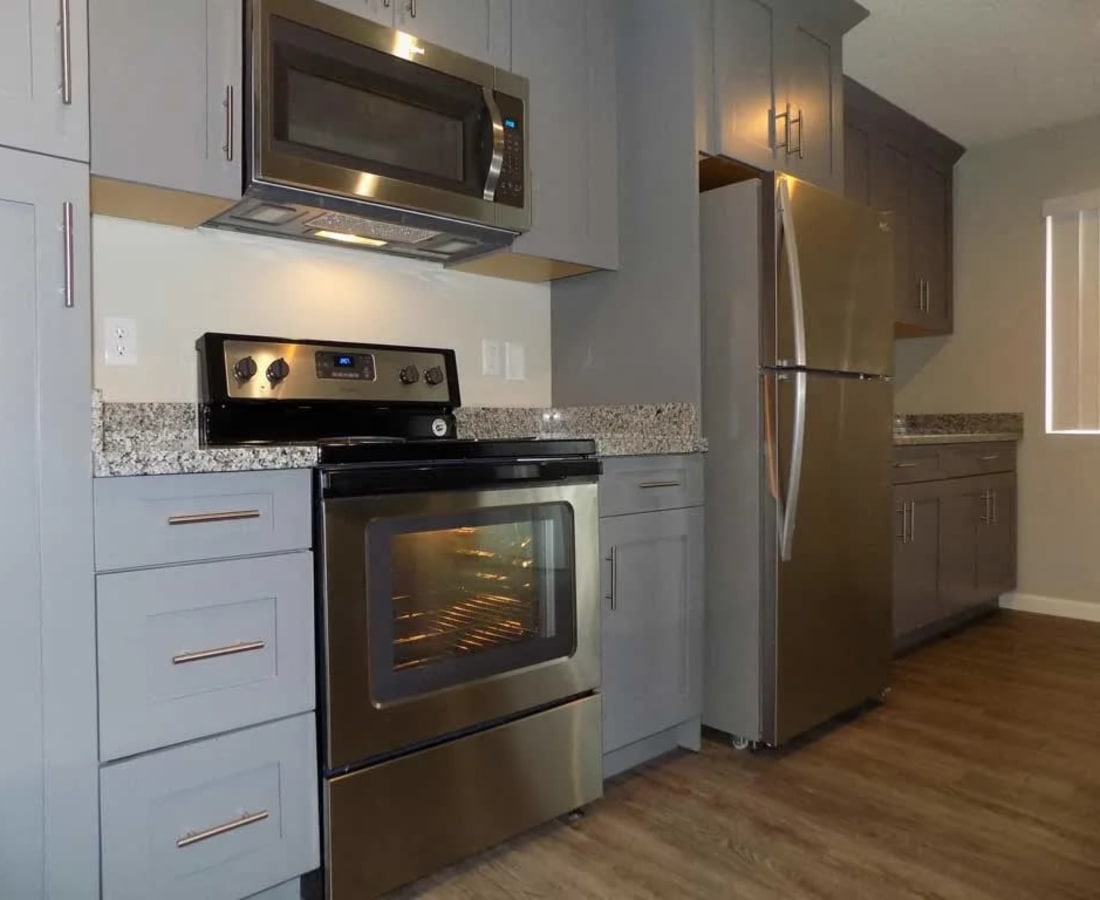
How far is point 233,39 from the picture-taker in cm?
169

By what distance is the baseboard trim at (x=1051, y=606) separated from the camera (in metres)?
3.86

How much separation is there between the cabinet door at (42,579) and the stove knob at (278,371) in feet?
2.01

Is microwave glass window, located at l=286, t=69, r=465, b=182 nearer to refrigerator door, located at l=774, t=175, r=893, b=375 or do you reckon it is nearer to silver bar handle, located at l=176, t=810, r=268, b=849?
refrigerator door, located at l=774, t=175, r=893, b=375

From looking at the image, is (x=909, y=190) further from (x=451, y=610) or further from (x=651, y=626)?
(x=451, y=610)

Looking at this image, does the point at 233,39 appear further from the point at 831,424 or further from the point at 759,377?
the point at 831,424

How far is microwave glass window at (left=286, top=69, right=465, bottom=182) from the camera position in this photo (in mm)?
1757

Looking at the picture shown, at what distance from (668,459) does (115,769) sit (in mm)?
1446

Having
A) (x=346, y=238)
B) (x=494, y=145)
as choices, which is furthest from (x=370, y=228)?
(x=494, y=145)

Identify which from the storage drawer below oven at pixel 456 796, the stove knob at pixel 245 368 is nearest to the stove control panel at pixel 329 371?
the stove knob at pixel 245 368

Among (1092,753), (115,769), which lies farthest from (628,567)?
(1092,753)

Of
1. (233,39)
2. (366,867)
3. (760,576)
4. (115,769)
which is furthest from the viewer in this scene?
(760,576)

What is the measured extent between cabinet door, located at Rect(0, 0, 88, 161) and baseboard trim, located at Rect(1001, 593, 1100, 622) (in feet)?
14.2

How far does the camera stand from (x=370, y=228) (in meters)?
2.05

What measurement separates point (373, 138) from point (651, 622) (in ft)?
4.51
